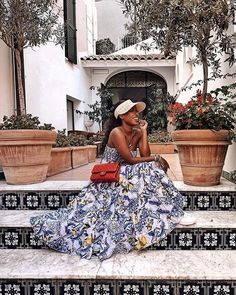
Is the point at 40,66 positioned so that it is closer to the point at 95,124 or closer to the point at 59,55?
the point at 59,55

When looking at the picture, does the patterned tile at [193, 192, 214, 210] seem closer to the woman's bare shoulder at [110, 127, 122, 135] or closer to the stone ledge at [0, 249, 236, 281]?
the stone ledge at [0, 249, 236, 281]

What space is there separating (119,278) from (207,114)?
5.04 ft

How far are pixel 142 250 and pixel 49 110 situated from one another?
3800 millimetres

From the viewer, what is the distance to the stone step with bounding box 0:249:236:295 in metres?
1.66

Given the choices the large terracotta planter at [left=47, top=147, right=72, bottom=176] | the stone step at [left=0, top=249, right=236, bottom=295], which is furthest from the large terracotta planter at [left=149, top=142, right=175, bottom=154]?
the stone step at [left=0, top=249, right=236, bottom=295]

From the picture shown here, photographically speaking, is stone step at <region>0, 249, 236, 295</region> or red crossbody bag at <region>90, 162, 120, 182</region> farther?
red crossbody bag at <region>90, 162, 120, 182</region>

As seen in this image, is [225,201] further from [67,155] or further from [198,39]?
[67,155]

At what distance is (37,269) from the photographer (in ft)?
5.67

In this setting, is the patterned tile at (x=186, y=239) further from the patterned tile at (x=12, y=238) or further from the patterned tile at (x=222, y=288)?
the patterned tile at (x=12, y=238)

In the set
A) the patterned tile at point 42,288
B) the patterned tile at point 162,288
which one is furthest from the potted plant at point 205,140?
the patterned tile at point 42,288

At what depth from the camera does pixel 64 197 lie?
247cm

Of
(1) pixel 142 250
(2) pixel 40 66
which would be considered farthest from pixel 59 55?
(1) pixel 142 250

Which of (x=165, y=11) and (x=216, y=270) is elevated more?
(x=165, y=11)

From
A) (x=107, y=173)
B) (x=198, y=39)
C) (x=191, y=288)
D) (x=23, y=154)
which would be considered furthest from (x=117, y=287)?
(x=198, y=39)
